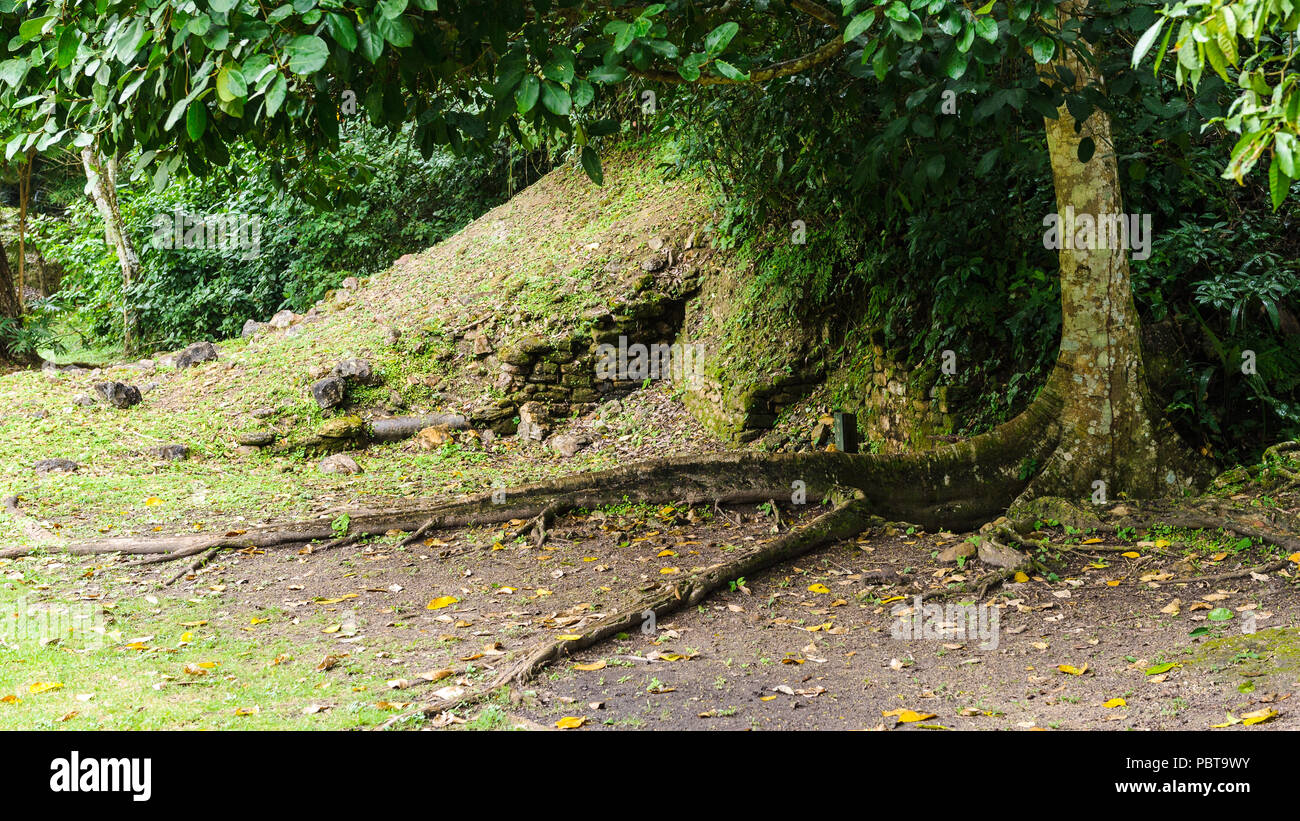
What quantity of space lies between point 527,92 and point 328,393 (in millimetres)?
7572

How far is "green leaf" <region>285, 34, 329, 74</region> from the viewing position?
3.25 meters

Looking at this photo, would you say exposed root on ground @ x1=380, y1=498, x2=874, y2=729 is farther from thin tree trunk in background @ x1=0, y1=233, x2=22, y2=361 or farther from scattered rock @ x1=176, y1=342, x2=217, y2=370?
thin tree trunk in background @ x1=0, y1=233, x2=22, y2=361

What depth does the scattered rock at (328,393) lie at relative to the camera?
10.5 metres

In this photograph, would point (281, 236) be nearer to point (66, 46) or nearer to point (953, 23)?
point (66, 46)

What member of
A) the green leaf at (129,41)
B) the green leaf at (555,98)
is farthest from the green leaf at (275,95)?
the green leaf at (555,98)

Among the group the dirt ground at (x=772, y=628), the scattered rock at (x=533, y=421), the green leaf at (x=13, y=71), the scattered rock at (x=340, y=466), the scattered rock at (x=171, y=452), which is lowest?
the dirt ground at (x=772, y=628)

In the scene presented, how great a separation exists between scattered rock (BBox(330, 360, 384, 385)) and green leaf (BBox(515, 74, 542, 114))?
7705mm

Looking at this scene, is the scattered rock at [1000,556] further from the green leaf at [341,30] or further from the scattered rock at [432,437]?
the scattered rock at [432,437]

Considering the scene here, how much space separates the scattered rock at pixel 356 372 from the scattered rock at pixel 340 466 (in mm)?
1685

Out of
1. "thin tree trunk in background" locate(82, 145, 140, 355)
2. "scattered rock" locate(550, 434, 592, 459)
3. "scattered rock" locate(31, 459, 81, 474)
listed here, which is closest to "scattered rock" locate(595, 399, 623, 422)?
"scattered rock" locate(550, 434, 592, 459)

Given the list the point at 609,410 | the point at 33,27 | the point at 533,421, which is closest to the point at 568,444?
the point at 533,421

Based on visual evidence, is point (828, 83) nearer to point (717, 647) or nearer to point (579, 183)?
point (717, 647)

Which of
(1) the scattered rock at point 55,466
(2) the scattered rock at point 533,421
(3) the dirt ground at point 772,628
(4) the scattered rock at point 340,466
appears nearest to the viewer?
(3) the dirt ground at point 772,628
